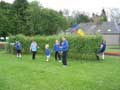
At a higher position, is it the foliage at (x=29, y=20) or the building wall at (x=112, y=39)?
the foliage at (x=29, y=20)

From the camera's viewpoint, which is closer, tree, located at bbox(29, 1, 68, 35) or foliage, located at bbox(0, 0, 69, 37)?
tree, located at bbox(29, 1, 68, 35)

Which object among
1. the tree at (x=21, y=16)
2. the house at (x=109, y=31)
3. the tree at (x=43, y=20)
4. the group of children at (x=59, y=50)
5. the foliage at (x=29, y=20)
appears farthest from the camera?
the house at (x=109, y=31)

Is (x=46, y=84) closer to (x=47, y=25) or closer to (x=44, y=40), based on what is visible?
(x=44, y=40)

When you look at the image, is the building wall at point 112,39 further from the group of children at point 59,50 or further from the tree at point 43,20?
the group of children at point 59,50

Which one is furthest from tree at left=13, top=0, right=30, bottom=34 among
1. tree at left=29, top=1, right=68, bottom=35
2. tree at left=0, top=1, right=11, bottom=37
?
tree at left=29, top=1, right=68, bottom=35

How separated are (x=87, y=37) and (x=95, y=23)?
67.5 m

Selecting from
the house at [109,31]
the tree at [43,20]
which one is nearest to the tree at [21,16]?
the tree at [43,20]

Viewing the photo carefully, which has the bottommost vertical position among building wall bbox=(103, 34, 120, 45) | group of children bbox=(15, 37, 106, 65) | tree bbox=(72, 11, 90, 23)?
building wall bbox=(103, 34, 120, 45)

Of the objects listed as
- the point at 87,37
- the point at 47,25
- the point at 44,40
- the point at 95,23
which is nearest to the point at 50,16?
the point at 47,25

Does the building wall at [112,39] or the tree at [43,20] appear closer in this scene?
the tree at [43,20]

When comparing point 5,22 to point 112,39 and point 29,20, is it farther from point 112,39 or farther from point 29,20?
point 112,39

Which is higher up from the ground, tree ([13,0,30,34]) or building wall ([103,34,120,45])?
tree ([13,0,30,34])

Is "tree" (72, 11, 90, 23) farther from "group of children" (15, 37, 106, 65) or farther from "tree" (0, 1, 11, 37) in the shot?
"group of children" (15, 37, 106, 65)

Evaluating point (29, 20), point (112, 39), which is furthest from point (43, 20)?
point (112, 39)
